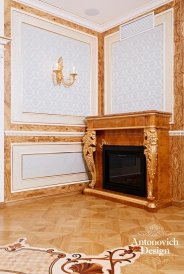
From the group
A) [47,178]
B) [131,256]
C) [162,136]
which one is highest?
[162,136]

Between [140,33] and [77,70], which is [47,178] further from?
[140,33]

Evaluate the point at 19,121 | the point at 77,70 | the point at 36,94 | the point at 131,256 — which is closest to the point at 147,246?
the point at 131,256

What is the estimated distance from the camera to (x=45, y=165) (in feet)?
13.8

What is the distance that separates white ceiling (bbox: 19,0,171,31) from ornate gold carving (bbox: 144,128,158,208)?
6.65 ft

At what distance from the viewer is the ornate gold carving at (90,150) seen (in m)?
4.46

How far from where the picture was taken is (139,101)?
14.3ft

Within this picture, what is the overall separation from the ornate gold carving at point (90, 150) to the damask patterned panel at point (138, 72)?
26.7 inches

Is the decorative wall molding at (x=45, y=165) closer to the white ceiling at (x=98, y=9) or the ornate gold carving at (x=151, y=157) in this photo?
the ornate gold carving at (x=151, y=157)

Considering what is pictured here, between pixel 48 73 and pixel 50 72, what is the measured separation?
0.04 m

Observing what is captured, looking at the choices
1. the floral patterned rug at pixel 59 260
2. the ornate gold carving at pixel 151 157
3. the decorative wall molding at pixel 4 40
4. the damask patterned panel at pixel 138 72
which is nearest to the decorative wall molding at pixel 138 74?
the damask patterned panel at pixel 138 72

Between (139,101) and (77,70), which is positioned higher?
(77,70)

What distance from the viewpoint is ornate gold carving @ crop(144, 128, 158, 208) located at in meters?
3.54

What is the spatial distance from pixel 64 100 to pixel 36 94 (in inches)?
20.9

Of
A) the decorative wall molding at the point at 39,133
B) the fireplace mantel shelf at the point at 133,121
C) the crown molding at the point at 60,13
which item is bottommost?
the decorative wall molding at the point at 39,133
